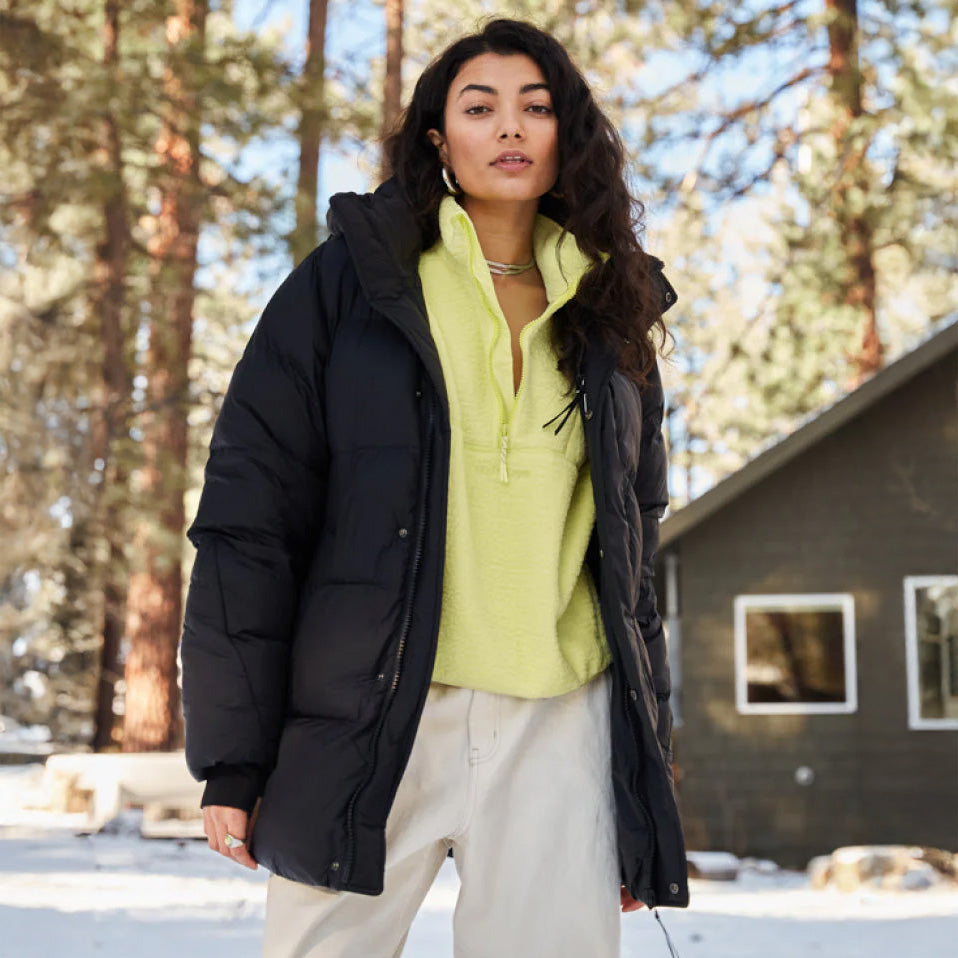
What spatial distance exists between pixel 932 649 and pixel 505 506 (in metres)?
12.0

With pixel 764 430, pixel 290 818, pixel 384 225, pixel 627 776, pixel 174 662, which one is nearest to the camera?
pixel 290 818

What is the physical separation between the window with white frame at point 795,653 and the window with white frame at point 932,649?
525 millimetres

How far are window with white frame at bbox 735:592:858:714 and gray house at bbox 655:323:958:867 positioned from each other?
13mm

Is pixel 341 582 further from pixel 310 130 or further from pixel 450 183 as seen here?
pixel 310 130

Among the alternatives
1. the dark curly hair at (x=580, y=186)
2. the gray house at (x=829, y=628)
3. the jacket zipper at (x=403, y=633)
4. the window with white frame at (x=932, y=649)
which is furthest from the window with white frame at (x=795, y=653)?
the jacket zipper at (x=403, y=633)

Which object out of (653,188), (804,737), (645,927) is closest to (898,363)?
(804,737)

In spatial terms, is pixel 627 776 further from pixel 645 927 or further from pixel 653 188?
pixel 653 188

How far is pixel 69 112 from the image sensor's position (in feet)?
44.7

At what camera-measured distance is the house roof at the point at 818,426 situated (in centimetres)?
1319

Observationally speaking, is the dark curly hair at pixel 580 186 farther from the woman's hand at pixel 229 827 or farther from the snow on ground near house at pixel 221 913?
the snow on ground near house at pixel 221 913

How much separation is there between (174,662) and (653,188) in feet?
24.8

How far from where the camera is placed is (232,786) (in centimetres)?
223

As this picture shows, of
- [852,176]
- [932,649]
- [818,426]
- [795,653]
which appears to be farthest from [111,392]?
[932,649]

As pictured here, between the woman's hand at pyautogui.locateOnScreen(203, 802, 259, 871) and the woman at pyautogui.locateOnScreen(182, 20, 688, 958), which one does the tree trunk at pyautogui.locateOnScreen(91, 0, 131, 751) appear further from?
the woman's hand at pyautogui.locateOnScreen(203, 802, 259, 871)
